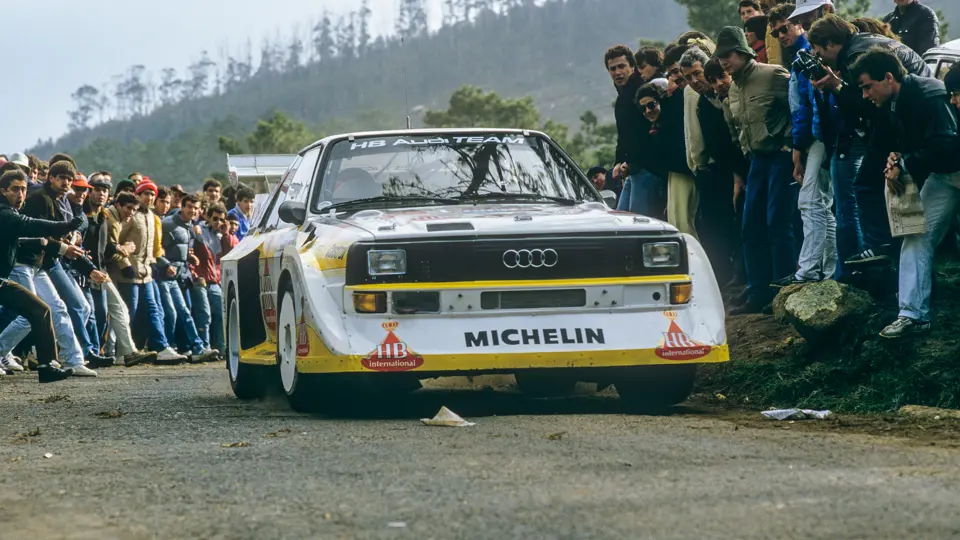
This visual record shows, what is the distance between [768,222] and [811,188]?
0.64 metres

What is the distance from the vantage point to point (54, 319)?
44.2ft

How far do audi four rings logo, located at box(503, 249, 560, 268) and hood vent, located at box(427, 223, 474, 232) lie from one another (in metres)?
0.26

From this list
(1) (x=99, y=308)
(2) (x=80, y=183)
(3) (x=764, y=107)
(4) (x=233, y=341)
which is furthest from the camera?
(1) (x=99, y=308)

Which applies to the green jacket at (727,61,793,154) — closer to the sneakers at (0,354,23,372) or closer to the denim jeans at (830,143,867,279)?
the denim jeans at (830,143,867,279)

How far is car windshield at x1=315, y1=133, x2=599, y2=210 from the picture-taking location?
8867mm

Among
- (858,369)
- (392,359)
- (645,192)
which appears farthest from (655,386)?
(645,192)

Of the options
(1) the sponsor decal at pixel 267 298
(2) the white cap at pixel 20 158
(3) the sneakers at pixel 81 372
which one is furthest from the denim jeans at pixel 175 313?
(1) the sponsor decal at pixel 267 298

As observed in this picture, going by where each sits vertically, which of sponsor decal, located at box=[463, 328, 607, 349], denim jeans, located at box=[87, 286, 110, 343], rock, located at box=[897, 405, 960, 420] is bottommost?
denim jeans, located at box=[87, 286, 110, 343]

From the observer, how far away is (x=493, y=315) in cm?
767

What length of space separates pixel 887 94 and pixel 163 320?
10867mm

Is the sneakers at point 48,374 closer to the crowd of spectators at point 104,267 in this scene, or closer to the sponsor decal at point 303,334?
the crowd of spectators at point 104,267

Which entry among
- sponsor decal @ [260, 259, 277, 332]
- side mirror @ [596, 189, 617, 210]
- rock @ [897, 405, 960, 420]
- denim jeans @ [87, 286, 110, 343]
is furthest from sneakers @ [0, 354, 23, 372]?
rock @ [897, 405, 960, 420]

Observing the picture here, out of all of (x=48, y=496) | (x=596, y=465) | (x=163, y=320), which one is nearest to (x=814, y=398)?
(x=596, y=465)

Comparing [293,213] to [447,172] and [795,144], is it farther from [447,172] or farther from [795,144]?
[795,144]
